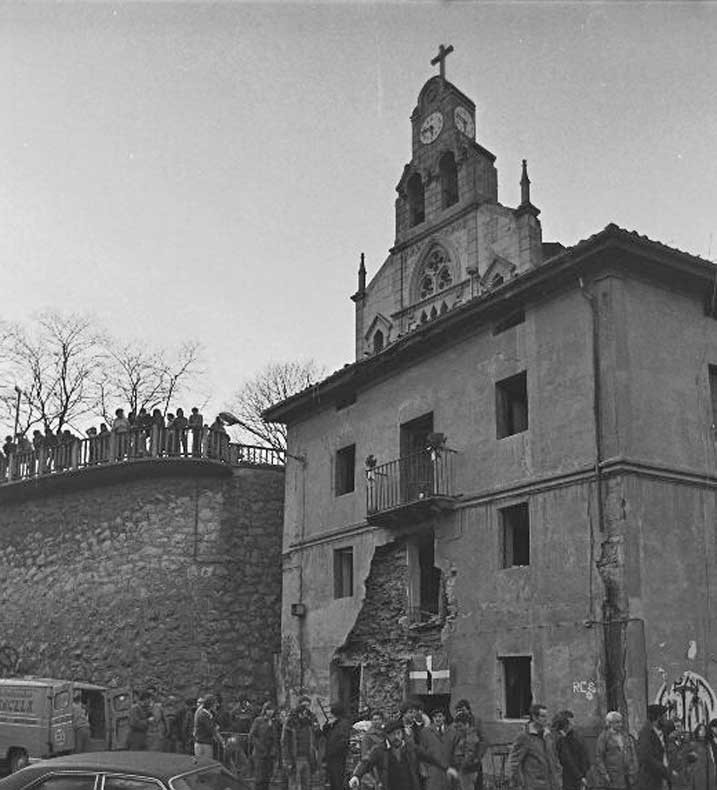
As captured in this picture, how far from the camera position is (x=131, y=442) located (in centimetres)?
2700

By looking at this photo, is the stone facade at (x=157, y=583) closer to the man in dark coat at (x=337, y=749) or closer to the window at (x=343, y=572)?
the window at (x=343, y=572)

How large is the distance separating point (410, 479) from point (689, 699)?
705cm

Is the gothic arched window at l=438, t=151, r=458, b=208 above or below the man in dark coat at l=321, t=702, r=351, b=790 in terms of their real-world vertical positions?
above

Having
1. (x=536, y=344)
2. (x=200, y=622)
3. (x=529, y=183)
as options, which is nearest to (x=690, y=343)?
(x=536, y=344)

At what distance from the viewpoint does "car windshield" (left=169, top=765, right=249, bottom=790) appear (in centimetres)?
860

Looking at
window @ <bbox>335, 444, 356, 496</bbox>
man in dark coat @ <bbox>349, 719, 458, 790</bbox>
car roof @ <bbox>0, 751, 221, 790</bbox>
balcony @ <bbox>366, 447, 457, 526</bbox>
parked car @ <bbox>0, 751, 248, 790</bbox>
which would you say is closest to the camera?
parked car @ <bbox>0, 751, 248, 790</bbox>

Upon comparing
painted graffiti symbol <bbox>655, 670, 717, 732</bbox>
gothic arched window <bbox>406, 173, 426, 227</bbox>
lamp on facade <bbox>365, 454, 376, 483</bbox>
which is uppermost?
gothic arched window <bbox>406, 173, 426, 227</bbox>

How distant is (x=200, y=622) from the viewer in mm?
25375

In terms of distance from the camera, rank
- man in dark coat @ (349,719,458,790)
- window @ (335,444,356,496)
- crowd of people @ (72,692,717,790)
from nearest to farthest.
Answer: man in dark coat @ (349,719,458,790)
crowd of people @ (72,692,717,790)
window @ (335,444,356,496)

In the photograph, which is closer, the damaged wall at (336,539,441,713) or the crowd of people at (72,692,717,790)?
the crowd of people at (72,692,717,790)

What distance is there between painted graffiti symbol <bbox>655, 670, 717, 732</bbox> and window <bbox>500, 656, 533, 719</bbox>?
8.82 feet

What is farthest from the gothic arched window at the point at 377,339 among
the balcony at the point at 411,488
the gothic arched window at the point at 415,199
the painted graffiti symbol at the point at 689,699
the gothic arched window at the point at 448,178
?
the painted graffiti symbol at the point at 689,699

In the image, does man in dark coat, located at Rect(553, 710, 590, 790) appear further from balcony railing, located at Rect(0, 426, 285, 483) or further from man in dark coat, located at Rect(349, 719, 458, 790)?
balcony railing, located at Rect(0, 426, 285, 483)

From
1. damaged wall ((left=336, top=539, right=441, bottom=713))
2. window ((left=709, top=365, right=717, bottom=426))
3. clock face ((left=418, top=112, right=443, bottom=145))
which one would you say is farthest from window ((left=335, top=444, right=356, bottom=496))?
clock face ((left=418, top=112, right=443, bottom=145))
